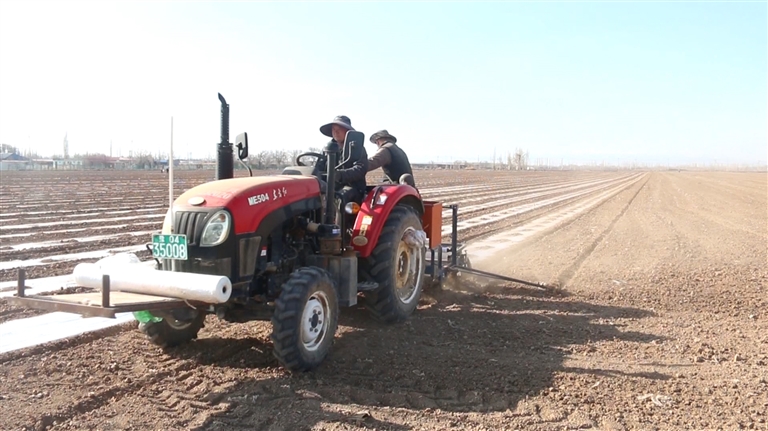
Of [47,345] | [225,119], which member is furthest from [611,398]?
[47,345]

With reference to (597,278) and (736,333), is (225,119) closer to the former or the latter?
(736,333)

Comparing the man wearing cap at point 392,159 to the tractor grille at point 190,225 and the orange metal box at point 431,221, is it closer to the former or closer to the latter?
the orange metal box at point 431,221

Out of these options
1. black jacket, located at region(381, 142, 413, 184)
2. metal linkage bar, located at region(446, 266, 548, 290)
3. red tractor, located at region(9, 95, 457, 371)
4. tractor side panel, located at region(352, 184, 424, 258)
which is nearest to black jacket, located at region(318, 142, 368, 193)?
red tractor, located at region(9, 95, 457, 371)

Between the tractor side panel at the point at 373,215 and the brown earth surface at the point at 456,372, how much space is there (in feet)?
2.55

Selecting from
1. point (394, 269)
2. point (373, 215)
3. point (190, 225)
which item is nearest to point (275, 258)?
point (190, 225)

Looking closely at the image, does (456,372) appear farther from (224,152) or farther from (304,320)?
(224,152)

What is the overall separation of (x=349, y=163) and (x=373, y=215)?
1.62ft

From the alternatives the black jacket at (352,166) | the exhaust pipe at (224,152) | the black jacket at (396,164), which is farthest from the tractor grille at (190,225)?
the black jacket at (396,164)

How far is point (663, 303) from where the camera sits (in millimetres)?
6863

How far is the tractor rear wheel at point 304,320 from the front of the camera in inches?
160

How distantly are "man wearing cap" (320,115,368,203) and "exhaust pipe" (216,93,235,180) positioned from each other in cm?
88

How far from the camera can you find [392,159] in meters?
6.53

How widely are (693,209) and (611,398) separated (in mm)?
19431

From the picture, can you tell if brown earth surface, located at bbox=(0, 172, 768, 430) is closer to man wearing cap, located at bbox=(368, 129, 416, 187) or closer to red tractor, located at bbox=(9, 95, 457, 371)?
red tractor, located at bbox=(9, 95, 457, 371)
